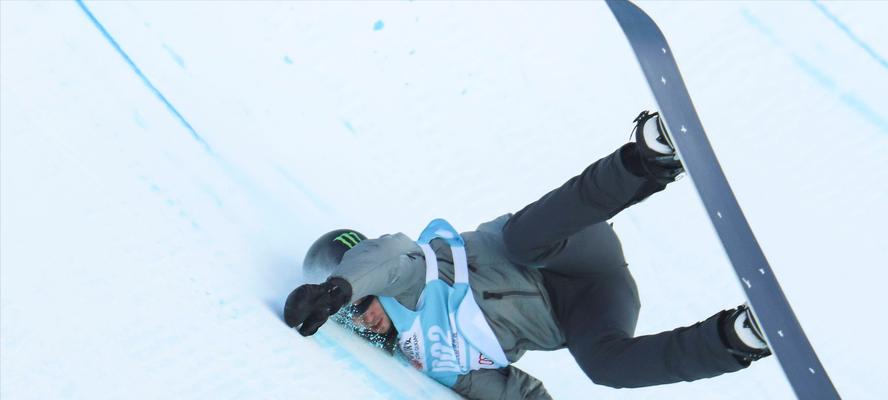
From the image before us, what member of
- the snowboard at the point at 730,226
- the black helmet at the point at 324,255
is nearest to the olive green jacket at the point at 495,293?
the black helmet at the point at 324,255

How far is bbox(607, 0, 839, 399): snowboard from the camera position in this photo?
128 centimetres

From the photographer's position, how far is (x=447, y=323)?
171 centimetres

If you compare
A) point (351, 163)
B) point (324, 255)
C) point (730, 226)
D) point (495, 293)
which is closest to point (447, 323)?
point (495, 293)

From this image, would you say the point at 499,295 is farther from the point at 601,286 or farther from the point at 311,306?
the point at 311,306

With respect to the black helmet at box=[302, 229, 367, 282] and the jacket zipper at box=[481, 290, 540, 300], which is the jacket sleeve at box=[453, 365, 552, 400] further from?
the black helmet at box=[302, 229, 367, 282]

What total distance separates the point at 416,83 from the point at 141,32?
63cm

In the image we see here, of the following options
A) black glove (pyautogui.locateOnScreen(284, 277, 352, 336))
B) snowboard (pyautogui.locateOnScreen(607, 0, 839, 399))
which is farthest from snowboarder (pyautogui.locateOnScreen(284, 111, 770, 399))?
snowboard (pyautogui.locateOnScreen(607, 0, 839, 399))

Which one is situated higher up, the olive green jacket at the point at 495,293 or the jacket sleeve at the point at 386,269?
the jacket sleeve at the point at 386,269

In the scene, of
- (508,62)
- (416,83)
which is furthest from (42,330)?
(508,62)

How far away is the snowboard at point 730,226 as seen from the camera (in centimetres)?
128

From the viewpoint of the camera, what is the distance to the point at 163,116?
1937 millimetres

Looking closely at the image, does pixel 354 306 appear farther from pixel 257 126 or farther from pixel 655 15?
pixel 655 15

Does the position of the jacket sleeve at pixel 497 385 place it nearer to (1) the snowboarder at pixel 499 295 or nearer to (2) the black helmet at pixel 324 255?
(1) the snowboarder at pixel 499 295

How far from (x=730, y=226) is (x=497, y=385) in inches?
22.9
